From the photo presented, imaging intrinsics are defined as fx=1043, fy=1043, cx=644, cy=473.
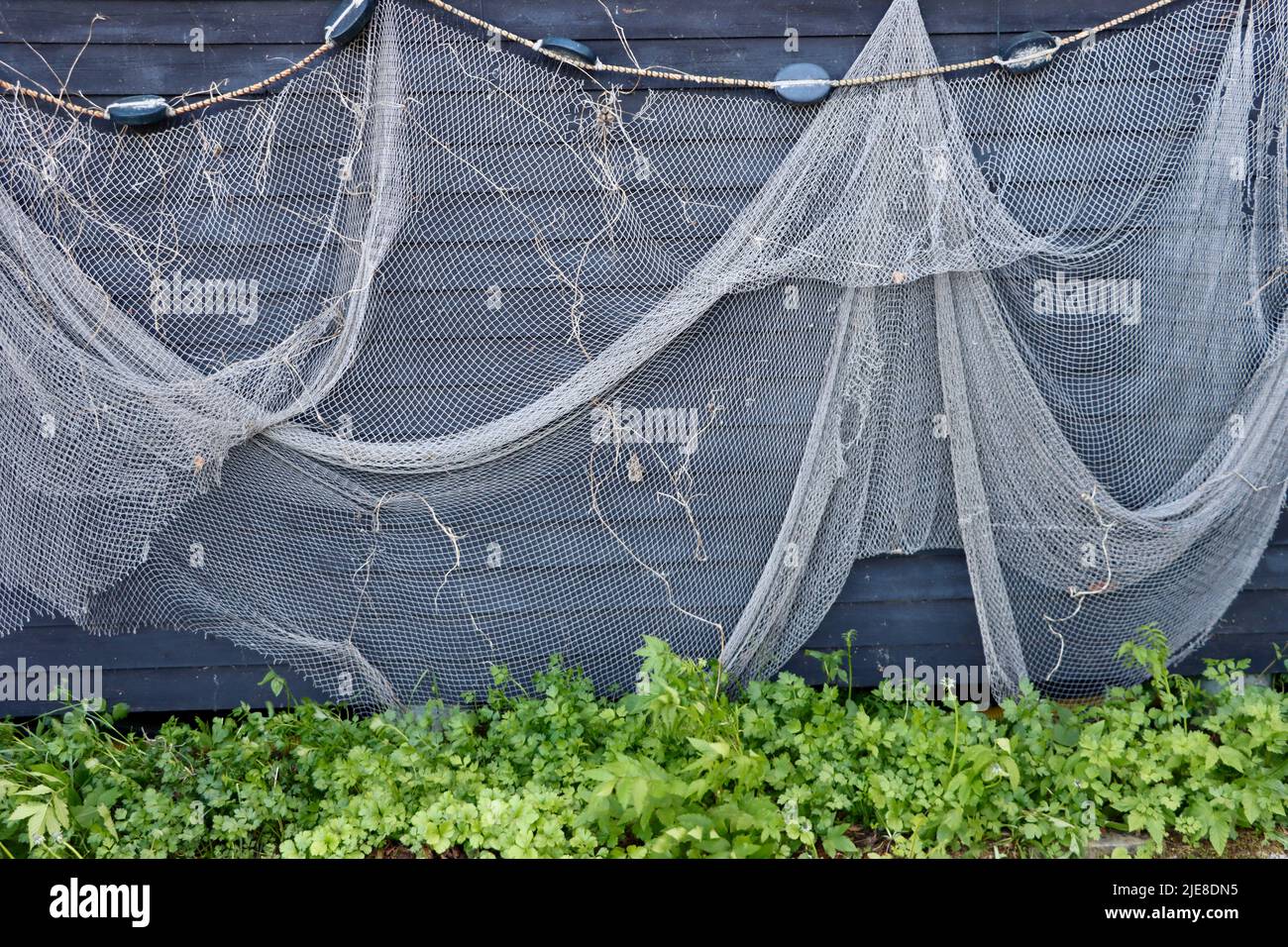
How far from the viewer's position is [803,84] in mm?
3412

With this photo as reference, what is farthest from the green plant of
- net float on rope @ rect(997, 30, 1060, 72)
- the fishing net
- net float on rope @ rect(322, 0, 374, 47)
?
net float on rope @ rect(322, 0, 374, 47)

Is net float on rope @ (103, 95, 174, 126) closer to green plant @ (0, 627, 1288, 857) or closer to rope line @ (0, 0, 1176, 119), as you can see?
rope line @ (0, 0, 1176, 119)

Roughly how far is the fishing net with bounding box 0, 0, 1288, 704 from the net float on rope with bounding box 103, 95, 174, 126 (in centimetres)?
7

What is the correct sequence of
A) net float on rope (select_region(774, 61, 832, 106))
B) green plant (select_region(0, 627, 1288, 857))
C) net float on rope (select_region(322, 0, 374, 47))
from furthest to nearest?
net float on rope (select_region(774, 61, 832, 106))
net float on rope (select_region(322, 0, 374, 47))
green plant (select_region(0, 627, 1288, 857))

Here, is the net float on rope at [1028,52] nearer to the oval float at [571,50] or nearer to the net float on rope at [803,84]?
the net float on rope at [803,84]

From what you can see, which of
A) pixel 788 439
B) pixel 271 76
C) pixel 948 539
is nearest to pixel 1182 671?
pixel 948 539

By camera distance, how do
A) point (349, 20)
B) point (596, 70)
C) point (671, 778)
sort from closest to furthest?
point (671, 778)
point (349, 20)
point (596, 70)

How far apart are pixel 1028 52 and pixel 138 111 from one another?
114 inches

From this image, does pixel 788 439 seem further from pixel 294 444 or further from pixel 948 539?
pixel 294 444

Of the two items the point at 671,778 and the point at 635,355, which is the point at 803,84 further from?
the point at 671,778

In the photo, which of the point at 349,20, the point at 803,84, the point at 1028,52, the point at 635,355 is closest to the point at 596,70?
the point at 803,84

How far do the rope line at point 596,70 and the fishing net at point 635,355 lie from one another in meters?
0.05

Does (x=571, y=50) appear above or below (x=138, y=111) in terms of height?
above

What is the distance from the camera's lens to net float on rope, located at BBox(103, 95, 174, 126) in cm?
334
